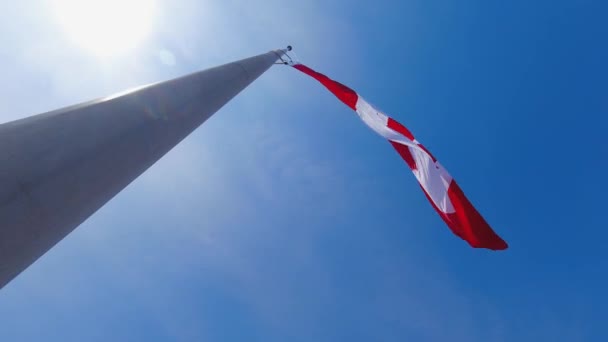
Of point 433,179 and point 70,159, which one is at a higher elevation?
point 433,179

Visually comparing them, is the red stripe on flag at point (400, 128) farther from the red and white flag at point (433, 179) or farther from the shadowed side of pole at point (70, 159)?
the shadowed side of pole at point (70, 159)

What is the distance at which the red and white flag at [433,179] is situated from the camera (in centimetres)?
1216

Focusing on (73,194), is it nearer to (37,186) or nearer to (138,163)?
(37,186)

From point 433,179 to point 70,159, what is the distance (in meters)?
11.5

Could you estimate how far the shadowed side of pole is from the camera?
451 cm

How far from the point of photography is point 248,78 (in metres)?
12.3

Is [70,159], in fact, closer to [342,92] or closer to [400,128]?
[400,128]

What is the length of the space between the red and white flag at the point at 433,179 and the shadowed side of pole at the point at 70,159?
8705 millimetres

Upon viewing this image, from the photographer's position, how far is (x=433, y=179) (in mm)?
14164

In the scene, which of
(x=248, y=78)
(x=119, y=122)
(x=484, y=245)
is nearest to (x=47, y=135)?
(x=119, y=122)

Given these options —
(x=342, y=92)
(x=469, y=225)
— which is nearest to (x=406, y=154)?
(x=342, y=92)

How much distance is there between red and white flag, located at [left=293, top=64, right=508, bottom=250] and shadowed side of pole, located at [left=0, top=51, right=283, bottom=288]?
8705 mm

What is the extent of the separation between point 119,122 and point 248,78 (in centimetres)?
657

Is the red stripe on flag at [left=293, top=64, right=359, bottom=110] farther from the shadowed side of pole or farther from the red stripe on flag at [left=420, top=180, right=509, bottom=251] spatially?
the shadowed side of pole
